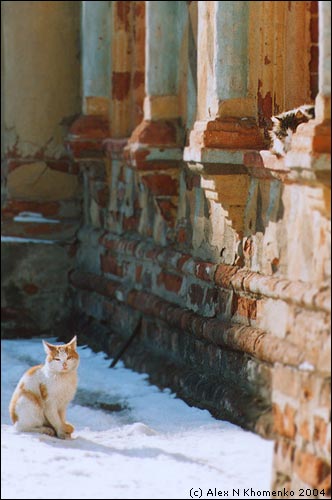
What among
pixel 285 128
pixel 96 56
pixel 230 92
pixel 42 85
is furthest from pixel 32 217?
pixel 285 128

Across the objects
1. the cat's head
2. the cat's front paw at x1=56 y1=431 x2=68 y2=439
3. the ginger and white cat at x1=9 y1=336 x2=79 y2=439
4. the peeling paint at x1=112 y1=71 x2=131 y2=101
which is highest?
the peeling paint at x1=112 y1=71 x2=131 y2=101

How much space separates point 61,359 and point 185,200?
1906 mm

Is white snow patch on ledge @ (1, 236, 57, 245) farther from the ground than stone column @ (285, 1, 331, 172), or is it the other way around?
stone column @ (285, 1, 331, 172)

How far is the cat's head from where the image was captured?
7.78m

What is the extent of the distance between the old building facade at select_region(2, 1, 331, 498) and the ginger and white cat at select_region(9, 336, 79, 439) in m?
0.81

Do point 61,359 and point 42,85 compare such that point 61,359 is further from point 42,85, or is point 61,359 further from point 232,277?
point 42,85

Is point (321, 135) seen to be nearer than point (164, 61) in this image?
Yes

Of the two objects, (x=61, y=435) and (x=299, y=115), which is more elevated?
(x=299, y=115)

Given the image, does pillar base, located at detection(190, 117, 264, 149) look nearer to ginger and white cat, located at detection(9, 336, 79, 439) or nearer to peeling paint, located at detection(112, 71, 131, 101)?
ginger and white cat, located at detection(9, 336, 79, 439)

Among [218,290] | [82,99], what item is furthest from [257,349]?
[82,99]

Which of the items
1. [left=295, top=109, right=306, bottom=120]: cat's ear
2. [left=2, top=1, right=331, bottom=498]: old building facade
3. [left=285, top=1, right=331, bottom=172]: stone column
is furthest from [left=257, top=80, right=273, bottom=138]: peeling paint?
[left=285, top=1, right=331, bottom=172]: stone column

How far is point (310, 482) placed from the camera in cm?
546

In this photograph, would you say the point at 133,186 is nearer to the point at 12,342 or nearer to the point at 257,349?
the point at 12,342

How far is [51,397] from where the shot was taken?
7828 millimetres
